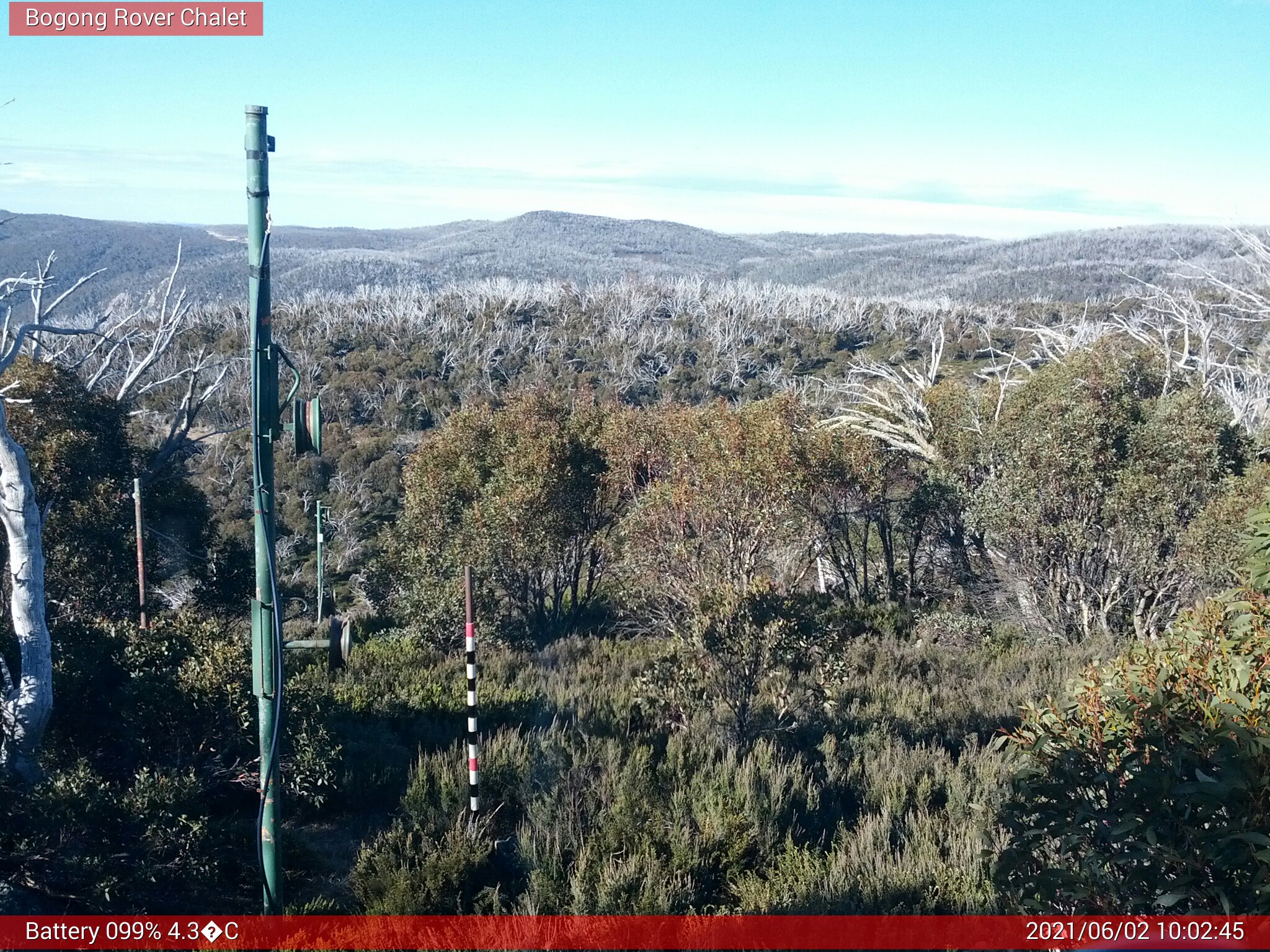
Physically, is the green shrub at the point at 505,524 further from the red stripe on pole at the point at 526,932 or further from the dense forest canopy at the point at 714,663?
the red stripe on pole at the point at 526,932

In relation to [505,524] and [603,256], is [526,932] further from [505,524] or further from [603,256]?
[603,256]

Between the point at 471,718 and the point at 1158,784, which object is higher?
the point at 1158,784

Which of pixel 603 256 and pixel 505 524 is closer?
pixel 505 524

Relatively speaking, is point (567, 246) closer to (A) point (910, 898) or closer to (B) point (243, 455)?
(B) point (243, 455)

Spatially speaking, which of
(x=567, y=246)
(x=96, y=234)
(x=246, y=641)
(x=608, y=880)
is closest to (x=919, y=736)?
(x=608, y=880)

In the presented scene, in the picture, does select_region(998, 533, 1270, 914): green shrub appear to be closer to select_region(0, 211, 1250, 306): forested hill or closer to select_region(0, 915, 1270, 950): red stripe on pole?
select_region(0, 915, 1270, 950): red stripe on pole

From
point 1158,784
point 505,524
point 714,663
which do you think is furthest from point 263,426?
point 505,524
